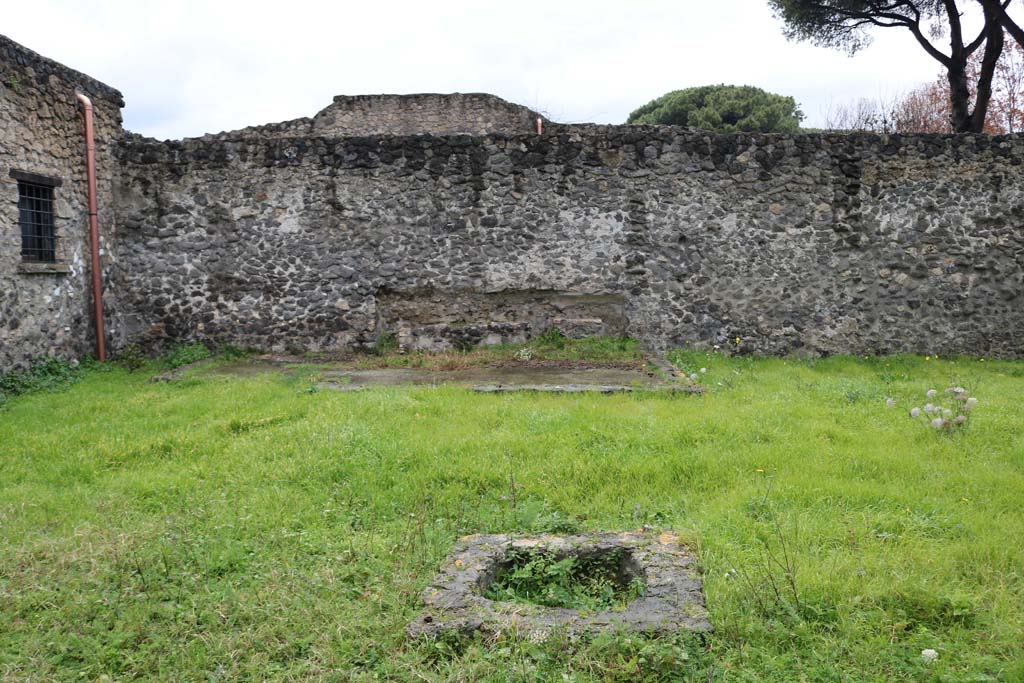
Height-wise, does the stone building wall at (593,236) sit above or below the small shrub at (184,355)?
above

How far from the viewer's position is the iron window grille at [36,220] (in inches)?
312

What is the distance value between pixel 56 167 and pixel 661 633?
27.6ft

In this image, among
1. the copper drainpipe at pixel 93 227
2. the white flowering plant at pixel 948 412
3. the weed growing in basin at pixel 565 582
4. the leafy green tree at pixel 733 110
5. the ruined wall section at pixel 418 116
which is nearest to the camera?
the weed growing in basin at pixel 565 582

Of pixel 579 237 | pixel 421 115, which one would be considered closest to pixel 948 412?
pixel 579 237

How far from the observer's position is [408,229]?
9.48 meters

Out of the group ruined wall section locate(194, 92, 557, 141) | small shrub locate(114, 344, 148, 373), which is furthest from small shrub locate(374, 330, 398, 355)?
ruined wall section locate(194, 92, 557, 141)

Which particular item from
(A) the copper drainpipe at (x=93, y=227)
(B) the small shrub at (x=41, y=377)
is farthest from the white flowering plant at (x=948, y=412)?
(A) the copper drainpipe at (x=93, y=227)

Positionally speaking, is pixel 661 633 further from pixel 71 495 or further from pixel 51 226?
pixel 51 226

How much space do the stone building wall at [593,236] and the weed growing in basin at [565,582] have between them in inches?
239

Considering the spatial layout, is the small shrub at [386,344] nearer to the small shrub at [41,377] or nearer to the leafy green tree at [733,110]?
the small shrub at [41,377]

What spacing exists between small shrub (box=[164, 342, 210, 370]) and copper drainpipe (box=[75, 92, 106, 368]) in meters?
0.74

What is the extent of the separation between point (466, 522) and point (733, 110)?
24.9 meters

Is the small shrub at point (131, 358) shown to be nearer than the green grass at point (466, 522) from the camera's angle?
No

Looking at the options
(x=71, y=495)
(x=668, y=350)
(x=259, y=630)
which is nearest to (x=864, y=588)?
(x=259, y=630)
